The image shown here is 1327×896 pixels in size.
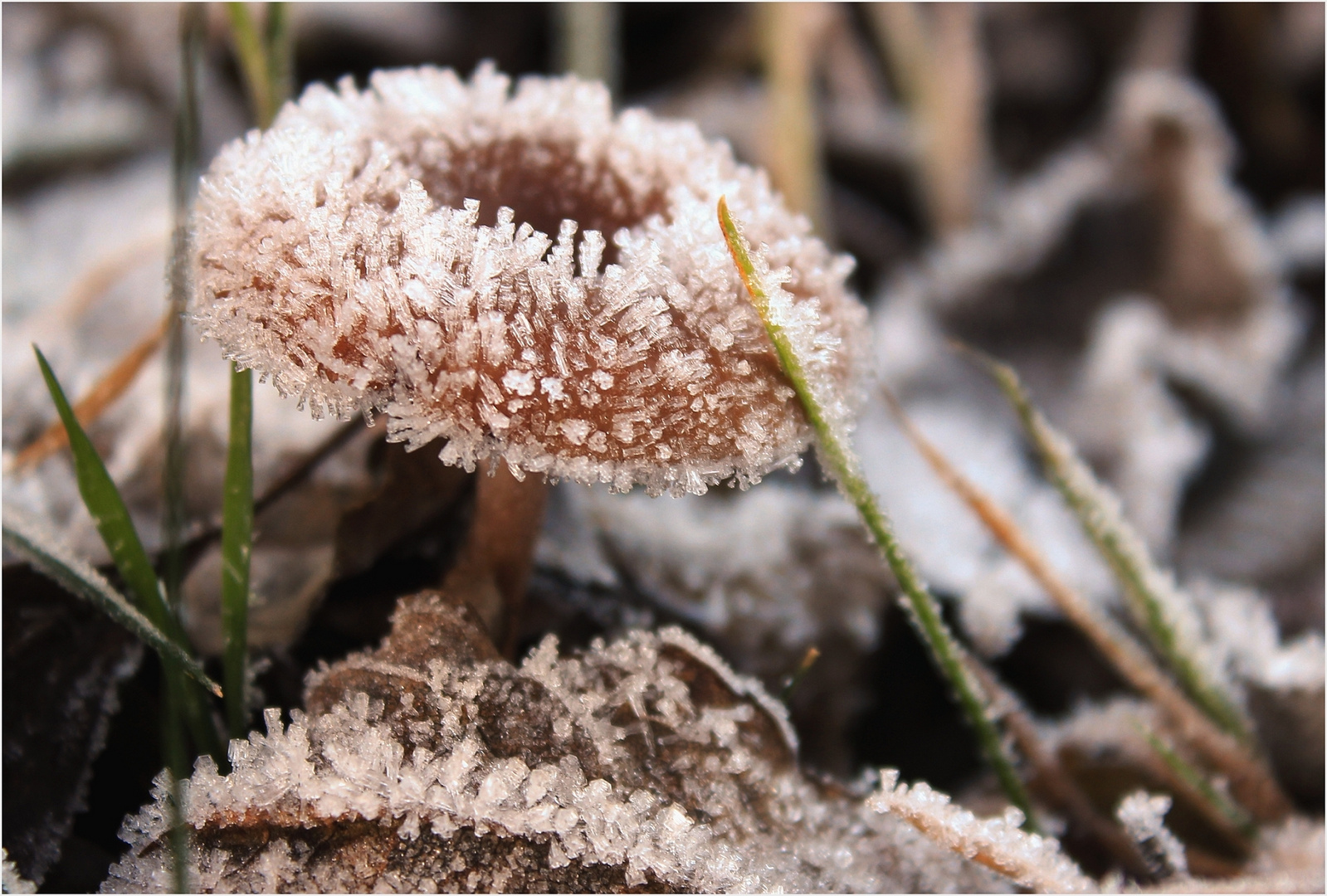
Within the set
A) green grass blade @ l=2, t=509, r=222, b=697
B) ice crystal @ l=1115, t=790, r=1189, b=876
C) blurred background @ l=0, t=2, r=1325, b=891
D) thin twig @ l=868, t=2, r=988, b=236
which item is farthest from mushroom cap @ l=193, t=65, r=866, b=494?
thin twig @ l=868, t=2, r=988, b=236

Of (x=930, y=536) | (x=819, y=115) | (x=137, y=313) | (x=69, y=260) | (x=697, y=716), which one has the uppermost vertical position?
(x=819, y=115)

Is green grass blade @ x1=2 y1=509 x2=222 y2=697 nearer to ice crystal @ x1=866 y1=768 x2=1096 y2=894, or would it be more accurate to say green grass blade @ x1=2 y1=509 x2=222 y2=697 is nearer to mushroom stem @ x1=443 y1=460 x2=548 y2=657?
mushroom stem @ x1=443 y1=460 x2=548 y2=657

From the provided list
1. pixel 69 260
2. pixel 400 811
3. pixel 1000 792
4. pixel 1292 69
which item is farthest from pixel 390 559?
pixel 1292 69

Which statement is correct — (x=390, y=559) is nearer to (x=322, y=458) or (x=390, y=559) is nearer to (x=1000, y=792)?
(x=322, y=458)

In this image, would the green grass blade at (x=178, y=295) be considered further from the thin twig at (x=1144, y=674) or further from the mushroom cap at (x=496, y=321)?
the thin twig at (x=1144, y=674)

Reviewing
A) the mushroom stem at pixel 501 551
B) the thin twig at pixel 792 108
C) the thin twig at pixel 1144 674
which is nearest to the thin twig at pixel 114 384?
the mushroom stem at pixel 501 551

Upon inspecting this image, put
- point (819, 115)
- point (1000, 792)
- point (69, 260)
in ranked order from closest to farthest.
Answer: point (1000, 792) → point (69, 260) → point (819, 115)
